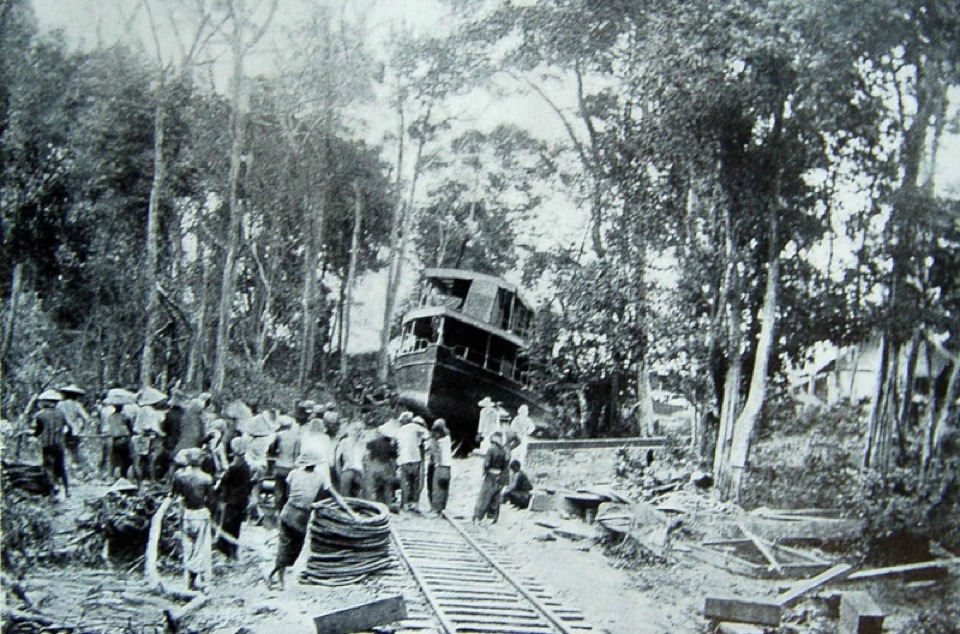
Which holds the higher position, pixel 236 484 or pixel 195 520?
pixel 236 484

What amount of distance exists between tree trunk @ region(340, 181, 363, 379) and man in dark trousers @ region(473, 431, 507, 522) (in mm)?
1087

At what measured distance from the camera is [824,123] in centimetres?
386

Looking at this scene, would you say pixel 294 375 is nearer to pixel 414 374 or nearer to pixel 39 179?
pixel 414 374

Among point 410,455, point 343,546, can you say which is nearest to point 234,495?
point 343,546

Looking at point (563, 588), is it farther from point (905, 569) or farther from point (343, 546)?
point (905, 569)

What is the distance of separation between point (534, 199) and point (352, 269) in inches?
49.7

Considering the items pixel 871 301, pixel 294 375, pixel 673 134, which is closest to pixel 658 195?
pixel 673 134

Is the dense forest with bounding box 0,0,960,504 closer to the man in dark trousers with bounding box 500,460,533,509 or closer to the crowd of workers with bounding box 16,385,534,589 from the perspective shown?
the crowd of workers with bounding box 16,385,534,589

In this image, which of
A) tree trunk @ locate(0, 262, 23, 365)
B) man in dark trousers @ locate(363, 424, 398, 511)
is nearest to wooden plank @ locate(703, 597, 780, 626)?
man in dark trousers @ locate(363, 424, 398, 511)

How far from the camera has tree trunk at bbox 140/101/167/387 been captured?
4.54 meters

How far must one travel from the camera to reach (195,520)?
427cm

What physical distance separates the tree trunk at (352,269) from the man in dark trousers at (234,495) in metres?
0.84

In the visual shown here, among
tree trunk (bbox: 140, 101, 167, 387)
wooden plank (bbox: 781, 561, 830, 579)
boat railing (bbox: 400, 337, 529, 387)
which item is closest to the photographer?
wooden plank (bbox: 781, 561, 830, 579)

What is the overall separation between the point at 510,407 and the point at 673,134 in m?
1.84
